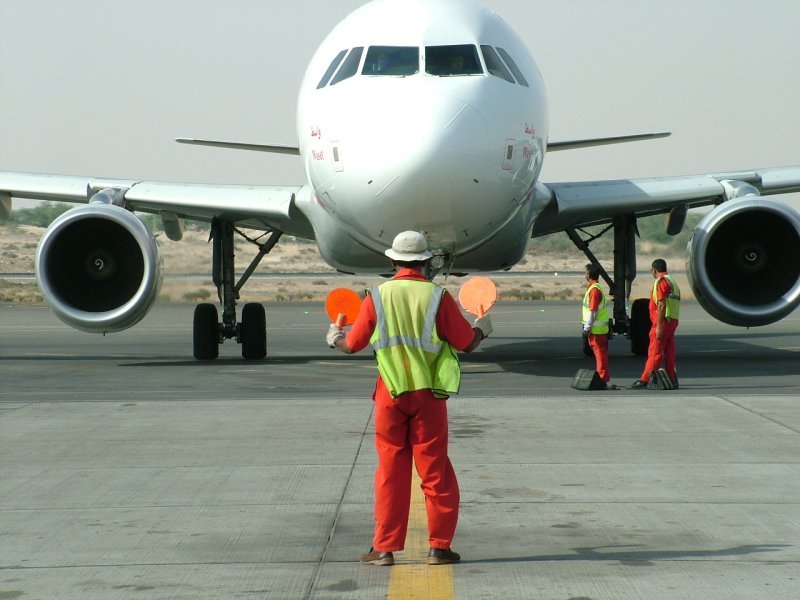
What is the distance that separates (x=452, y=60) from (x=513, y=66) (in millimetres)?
960

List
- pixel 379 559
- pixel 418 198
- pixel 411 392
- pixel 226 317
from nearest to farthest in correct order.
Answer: pixel 379 559, pixel 411 392, pixel 418 198, pixel 226 317

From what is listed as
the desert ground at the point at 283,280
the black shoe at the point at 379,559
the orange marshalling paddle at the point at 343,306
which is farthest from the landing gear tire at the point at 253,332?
the black shoe at the point at 379,559

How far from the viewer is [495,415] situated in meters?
11.0

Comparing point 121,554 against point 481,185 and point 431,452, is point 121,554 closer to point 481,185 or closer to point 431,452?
point 431,452

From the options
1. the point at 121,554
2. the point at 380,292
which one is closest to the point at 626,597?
the point at 380,292

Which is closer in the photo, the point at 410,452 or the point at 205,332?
the point at 410,452

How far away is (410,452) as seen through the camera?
5.95 metres

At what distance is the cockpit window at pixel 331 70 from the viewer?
13.5m

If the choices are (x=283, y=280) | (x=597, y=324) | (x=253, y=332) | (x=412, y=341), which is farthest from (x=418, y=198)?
(x=283, y=280)

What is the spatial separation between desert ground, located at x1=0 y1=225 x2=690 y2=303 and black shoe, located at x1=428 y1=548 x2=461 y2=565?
11.2 meters

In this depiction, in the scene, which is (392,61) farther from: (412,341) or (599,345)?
(412,341)

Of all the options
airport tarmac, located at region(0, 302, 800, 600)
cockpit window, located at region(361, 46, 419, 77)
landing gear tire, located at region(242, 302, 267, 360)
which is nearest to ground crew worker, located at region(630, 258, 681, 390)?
airport tarmac, located at region(0, 302, 800, 600)

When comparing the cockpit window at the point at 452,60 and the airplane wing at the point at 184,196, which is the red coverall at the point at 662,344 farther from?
the airplane wing at the point at 184,196

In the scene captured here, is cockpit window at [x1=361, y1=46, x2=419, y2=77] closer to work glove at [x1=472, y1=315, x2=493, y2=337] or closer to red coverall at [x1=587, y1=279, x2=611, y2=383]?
red coverall at [x1=587, y1=279, x2=611, y2=383]
